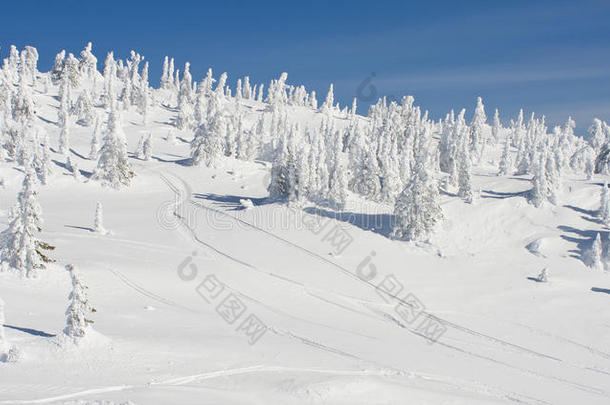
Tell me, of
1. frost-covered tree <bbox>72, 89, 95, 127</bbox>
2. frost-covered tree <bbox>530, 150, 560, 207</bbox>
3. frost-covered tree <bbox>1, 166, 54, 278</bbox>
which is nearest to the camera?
frost-covered tree <bbox>1, 166, 54, 278</bbox>

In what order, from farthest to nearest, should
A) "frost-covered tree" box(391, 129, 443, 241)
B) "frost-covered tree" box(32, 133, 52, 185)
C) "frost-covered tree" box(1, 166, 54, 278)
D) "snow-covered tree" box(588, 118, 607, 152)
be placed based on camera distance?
"snow-covered tree" box(588, 118, 607, 152) < "frost-covered tree" box(32, 133, 52, 185) < "frost-covered tree" box(391, 129, 443, 241) < "frost-covered tree" box(1, 166, 54, 278)

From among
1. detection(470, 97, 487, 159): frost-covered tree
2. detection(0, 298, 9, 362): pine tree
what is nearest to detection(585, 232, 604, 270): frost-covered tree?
detection(0, 298, 9, 362): pine tree

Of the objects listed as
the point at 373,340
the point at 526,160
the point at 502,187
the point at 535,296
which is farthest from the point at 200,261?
the point at 526,160

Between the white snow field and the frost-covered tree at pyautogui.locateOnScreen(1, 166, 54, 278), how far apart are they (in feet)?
2.39

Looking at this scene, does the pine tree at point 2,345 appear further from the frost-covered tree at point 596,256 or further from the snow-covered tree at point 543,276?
the frost-covered tree at point 596,256

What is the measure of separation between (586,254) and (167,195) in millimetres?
46507

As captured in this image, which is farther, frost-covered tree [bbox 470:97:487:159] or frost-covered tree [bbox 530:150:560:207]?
frost-covered tree [bbox 470:97:487:159]

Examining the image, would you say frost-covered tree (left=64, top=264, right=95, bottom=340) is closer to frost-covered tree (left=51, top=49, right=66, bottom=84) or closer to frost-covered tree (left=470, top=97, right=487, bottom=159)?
frost-covered tree (left=470, top=97, right=487, bottom=159)

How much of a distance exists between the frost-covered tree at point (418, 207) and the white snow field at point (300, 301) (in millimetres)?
1346

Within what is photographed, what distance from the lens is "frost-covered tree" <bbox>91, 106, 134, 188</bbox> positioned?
59031 mm

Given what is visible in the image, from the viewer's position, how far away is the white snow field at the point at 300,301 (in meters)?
16.4

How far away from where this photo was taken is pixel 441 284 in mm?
37344

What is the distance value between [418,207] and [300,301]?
18856 millimetres

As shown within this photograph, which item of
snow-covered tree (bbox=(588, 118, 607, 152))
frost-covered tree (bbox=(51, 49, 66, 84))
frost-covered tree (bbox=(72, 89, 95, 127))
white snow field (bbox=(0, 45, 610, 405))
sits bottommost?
white snow field (bbox=(0, 45, 610, 405))
